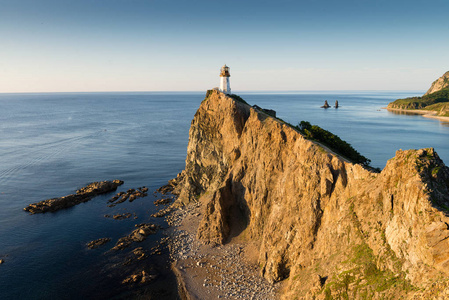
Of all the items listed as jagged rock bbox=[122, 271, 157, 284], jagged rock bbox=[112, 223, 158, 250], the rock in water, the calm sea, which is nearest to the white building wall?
the calm sea

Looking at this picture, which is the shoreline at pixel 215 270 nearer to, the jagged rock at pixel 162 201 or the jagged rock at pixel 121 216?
the jagged rock at pixel 121 216

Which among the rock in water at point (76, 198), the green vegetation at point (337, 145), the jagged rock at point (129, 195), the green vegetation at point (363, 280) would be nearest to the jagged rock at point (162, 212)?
the jagged rock at point (129, 195)

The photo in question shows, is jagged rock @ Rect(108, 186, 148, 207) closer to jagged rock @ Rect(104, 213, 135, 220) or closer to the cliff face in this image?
jagged rock @ Rect(104, 213, 135, 220)

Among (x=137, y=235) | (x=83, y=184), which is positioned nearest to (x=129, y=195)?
(x=83, y=184)

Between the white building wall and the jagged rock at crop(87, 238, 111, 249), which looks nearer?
the jagged rock at crop(87, 238, 111, 249)

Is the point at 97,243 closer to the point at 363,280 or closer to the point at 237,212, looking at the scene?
the point at 237,212

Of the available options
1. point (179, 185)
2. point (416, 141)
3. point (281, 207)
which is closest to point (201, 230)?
point (281, 207)
